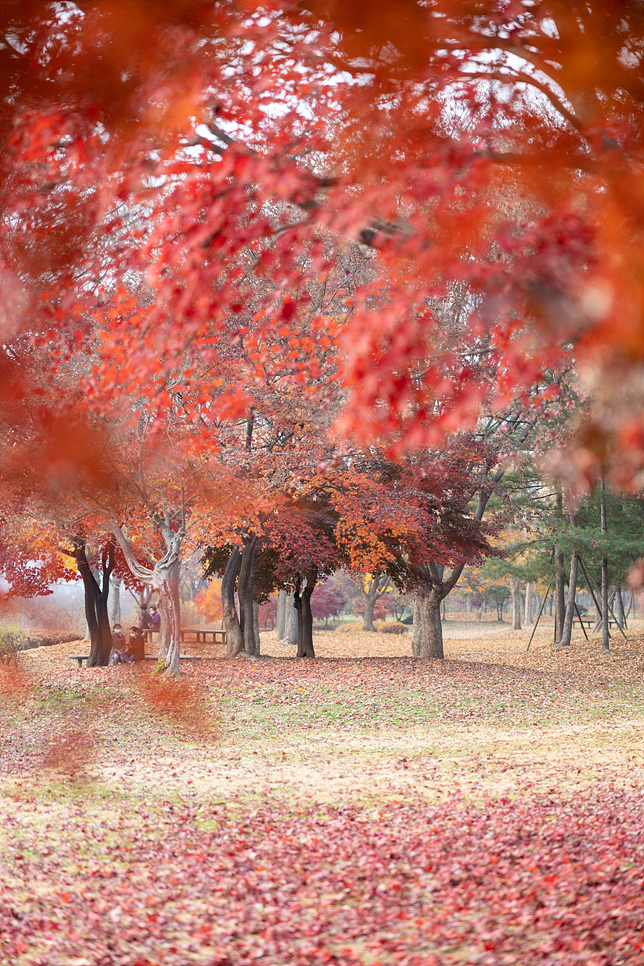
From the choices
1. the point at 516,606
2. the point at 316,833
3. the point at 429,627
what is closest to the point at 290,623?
the point at 516,606

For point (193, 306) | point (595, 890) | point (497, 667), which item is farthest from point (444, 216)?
point (497, 667)

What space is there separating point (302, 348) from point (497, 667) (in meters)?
11.0

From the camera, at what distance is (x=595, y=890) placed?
4.54 m

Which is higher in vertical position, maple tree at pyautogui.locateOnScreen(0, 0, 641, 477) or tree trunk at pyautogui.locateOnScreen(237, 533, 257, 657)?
maple tree at pyautogui.locateOnScreen(0, 0, 641, 477)

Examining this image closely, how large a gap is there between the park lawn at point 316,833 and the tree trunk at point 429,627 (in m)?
7.63

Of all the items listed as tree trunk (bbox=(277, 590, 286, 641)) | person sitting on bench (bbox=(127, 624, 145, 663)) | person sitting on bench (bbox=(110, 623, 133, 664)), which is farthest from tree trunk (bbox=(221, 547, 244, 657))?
tree trunk (bbox=(277, 590, 286, 641))

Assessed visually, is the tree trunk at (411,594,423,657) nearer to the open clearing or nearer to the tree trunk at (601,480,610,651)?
the tree trunk at (601,480,610,651)

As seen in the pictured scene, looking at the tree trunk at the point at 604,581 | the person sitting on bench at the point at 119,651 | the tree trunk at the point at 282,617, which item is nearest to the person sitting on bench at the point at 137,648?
the person sitting on bench at the point at 119,651

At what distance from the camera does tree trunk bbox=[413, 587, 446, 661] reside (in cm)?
2156

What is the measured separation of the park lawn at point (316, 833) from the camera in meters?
4.22

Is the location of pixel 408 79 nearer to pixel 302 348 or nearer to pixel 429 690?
pixel 302 348

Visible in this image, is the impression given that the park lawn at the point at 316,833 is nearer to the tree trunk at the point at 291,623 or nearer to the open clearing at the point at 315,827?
the open clearing at the point at 315,827

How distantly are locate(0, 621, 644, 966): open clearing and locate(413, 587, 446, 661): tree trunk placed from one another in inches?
262

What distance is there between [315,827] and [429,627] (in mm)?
15319
